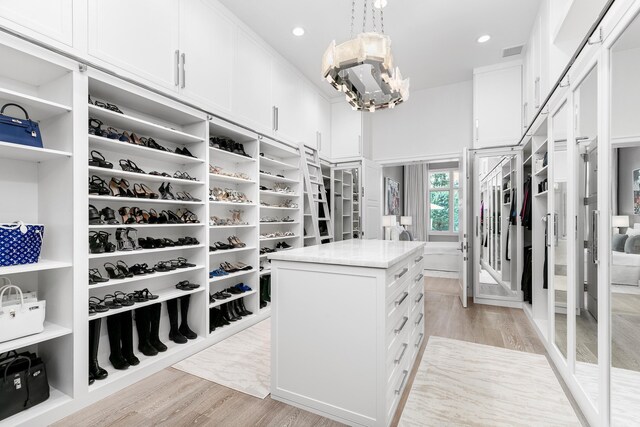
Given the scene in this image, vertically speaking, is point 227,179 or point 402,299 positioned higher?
Result: point 227,179

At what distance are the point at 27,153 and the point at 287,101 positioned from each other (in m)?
2.92

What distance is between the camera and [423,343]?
289cm

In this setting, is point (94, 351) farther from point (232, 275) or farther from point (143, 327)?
point (232, 275)

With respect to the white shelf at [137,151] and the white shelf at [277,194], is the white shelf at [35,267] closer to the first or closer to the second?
the white shelf at [137,151]

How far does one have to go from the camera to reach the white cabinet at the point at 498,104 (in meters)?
4.14

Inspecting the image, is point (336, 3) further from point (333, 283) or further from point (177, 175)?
point (333, 283)

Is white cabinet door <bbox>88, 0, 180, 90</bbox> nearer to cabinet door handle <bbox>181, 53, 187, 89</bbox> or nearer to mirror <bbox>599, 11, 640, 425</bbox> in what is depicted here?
cabinet door handle <bbox>181, 53, 187, 89</bbox>

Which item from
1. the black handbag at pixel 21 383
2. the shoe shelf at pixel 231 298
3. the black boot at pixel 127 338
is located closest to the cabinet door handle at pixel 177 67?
the black boot at pixel 127 338

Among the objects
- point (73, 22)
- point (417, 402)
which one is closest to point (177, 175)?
point (73, 22)

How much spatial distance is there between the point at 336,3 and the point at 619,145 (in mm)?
2700

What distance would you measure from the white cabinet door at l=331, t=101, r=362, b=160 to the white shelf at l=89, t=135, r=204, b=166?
116 inches


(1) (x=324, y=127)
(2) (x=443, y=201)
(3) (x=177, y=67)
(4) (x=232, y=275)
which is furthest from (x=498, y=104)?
(2) (x=443, y=201)

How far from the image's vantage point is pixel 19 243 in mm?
1750

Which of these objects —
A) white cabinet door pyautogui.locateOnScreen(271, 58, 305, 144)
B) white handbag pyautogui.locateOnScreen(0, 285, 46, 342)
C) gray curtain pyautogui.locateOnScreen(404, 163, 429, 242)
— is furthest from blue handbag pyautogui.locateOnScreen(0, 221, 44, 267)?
gray curtain pyautogui.locateOnScreen(404, 163, 429, 242)
